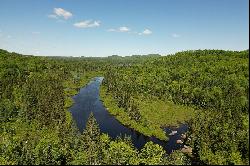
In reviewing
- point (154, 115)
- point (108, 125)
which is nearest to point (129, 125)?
point (108, 125)

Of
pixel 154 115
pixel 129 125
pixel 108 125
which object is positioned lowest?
pixel 129 125

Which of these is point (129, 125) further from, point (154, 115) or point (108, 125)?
point (154, 115)

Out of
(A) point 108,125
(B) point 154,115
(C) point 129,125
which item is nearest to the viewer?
(A) point 108,125

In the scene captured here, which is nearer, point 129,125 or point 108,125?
point 108,125

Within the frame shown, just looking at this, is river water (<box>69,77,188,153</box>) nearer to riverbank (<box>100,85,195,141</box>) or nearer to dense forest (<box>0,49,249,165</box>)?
riverbank (<box>100,85,195,141</box>)

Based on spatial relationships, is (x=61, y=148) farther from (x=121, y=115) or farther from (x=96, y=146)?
(x=121, y=115)

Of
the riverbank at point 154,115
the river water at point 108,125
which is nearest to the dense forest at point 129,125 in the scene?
the riverbank at point 154,115

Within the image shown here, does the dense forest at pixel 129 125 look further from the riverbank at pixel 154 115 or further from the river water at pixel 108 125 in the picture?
the river water at pixel 108 125

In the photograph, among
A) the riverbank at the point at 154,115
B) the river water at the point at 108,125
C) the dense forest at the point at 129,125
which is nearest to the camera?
the dense forest at the point at 129,125
